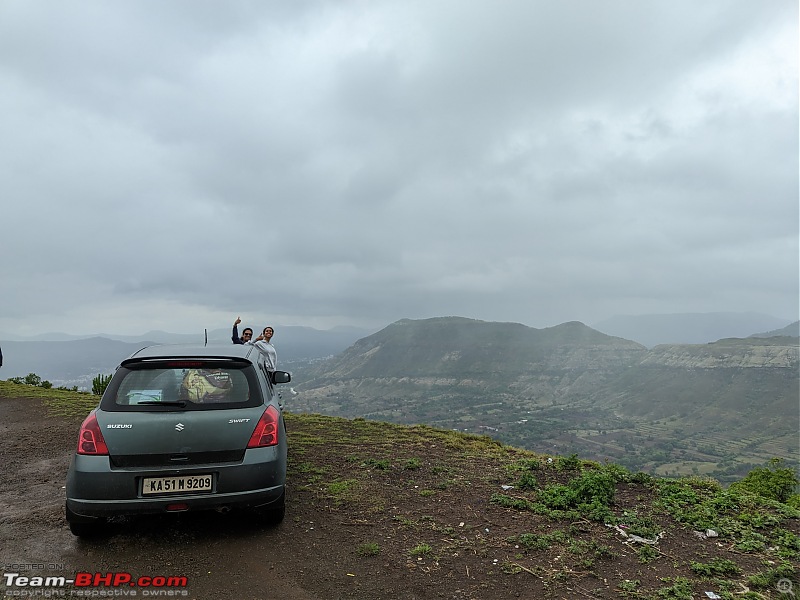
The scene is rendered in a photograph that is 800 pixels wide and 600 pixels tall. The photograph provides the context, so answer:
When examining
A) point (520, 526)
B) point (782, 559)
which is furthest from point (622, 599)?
point (782, 559)

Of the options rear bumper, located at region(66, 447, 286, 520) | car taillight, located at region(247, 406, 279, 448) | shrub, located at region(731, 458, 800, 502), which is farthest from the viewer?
shrub, located at region(731, 458, 800, 502)

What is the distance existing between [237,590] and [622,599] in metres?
3.40

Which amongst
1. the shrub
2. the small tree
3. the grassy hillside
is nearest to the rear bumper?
the grassy hillside

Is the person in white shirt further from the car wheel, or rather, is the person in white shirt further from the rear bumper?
the rear bumper

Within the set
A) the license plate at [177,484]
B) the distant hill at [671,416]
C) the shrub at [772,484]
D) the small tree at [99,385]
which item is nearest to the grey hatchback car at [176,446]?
the license plate at [177,484]

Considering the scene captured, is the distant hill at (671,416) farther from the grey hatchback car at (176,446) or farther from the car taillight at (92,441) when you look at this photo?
the car taillight at (92,441)

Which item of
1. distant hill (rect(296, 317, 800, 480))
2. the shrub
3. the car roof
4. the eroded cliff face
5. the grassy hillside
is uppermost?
the car roof

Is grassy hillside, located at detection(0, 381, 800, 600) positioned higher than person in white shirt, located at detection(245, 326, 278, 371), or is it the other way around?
person in white shirt, located at detection(245, 326, 278, 371)

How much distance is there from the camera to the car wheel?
4859 mm

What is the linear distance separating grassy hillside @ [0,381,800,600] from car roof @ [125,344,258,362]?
6.84 ft

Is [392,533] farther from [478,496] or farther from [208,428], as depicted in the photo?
[208,428]

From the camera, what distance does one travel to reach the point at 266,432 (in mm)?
5098

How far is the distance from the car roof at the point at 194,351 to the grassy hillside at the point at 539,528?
2.08 metres

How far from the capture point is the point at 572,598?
4102 millimetres
